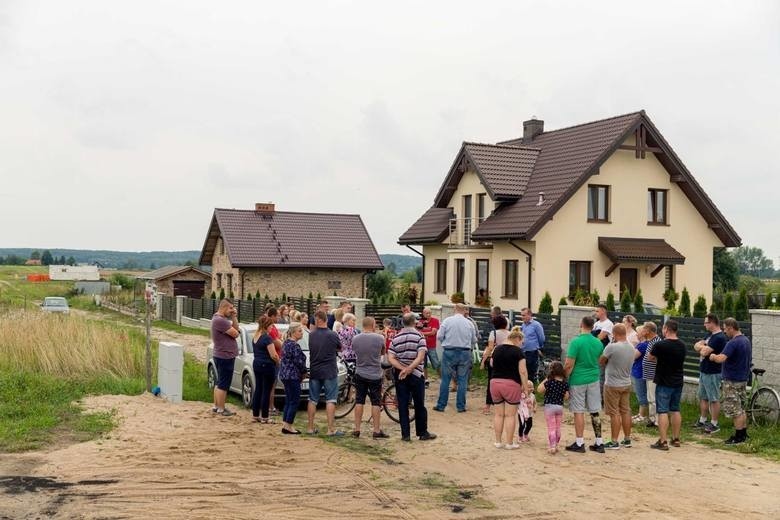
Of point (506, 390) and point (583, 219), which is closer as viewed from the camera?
point (506, 390)

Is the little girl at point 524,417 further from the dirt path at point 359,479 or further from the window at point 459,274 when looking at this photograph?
the window at point 459,274

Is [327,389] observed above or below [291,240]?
below

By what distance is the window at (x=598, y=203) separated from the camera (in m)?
30.4

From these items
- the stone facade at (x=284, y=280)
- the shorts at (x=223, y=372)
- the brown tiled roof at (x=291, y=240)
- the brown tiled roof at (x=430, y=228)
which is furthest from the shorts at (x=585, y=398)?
the stone facade at (x=284, y=280)

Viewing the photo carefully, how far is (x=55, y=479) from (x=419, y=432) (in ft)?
16.7

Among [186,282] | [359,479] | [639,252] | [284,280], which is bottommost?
[359,479]

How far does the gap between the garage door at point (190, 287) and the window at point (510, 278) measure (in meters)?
25.9

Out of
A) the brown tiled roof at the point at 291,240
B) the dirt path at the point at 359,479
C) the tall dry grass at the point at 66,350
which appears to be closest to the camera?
the dirt path at the point at 359,479

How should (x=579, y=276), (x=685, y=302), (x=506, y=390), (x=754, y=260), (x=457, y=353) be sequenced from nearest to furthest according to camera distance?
(x=506, y=390) → (x=457, y=353) → (x=685, y=302) → (x=579, y=276) → (x=754, y=260)

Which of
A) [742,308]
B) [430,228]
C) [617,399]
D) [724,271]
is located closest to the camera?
[617,399]

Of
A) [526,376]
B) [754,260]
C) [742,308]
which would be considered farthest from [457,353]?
[754,260]

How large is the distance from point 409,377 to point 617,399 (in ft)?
9.42

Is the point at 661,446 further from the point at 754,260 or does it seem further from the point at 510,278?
the point at 754,260

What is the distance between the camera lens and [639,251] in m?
29.9
